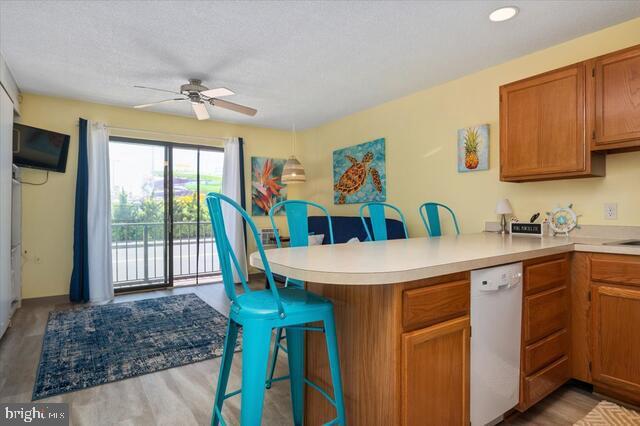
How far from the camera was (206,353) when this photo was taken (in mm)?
2689

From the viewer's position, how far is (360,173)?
4.75 m

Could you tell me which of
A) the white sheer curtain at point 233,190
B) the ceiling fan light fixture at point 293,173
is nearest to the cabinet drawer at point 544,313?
the ceiling fan light fixture at point 293,173

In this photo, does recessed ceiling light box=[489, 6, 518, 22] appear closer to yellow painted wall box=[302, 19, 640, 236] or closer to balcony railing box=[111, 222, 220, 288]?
yellow painted wall box=[302, 19, 640, 236]

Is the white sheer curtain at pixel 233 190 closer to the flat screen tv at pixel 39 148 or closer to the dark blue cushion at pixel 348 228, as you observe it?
the dark blue cushion at pixel 348 228

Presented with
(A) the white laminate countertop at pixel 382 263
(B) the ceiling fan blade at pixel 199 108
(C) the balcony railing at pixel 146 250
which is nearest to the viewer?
(A) the white laminate countertop at pixel 382 263

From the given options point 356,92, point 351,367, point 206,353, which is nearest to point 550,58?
point 356,92

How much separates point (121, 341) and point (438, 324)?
9.07ft

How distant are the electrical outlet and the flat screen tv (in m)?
5.40

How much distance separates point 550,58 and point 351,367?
298 cm

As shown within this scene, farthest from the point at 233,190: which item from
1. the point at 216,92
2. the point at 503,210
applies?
the point at 503,210

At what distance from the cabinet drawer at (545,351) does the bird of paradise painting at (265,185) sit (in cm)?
435

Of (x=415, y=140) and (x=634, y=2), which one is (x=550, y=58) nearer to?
(x=634, y=2)

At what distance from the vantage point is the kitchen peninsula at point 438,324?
4.01 feet

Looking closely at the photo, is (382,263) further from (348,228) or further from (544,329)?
(348,228)
